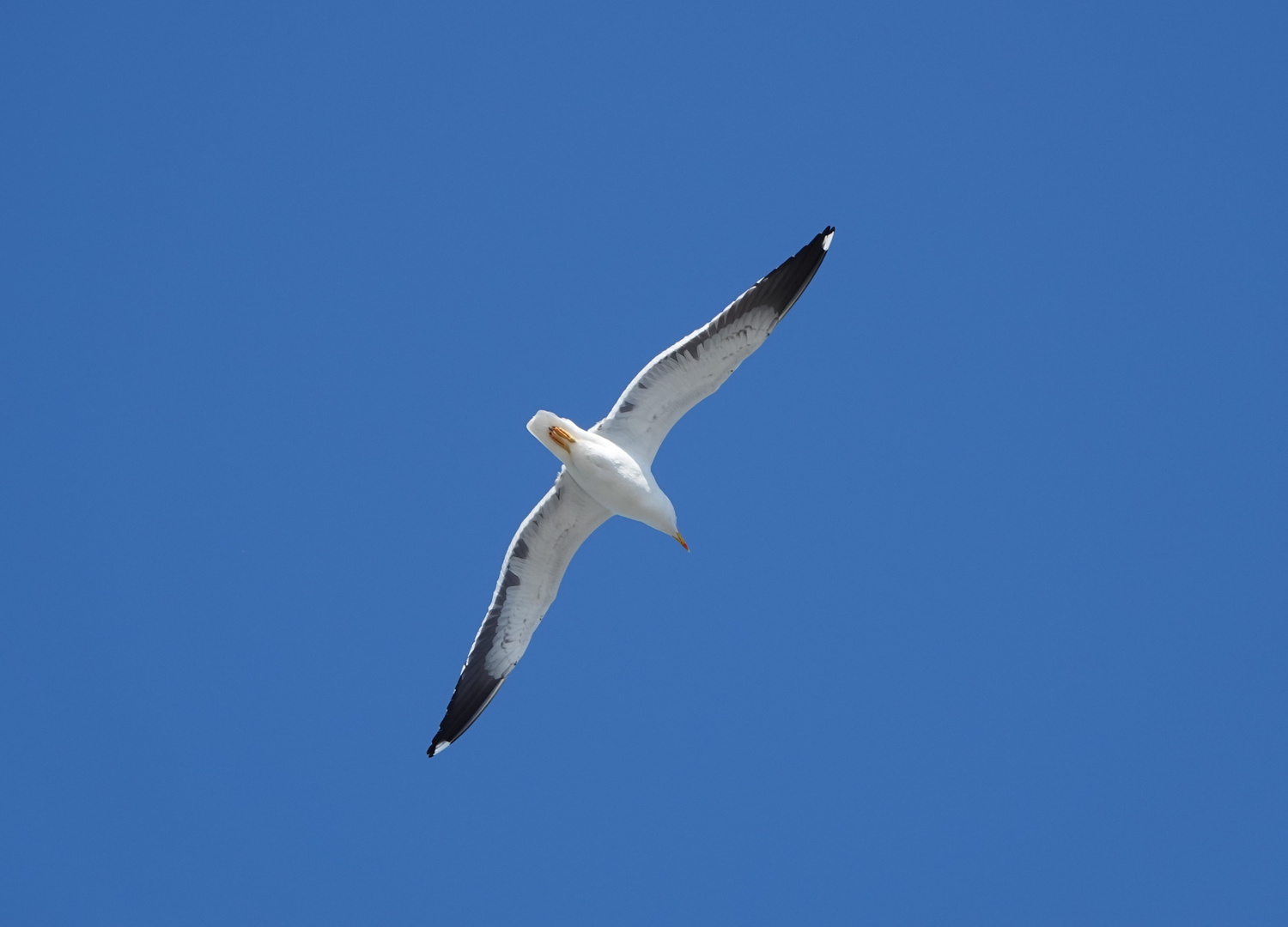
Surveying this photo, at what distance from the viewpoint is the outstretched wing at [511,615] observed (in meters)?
13.5

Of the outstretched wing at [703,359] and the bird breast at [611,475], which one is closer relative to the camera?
the outstretched wing at [703,359]

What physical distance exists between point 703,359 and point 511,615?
147 inches

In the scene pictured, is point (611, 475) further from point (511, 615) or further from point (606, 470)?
point (511, 615)

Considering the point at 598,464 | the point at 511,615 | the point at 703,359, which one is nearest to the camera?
the point at 703,359

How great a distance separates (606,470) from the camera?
1248 centimetres

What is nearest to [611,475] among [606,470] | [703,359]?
[606,470]

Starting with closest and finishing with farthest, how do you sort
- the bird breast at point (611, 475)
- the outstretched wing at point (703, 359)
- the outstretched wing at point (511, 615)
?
1. the outstretched wing at point (703, 359)
2. the bird breast at point (611, 475)
3. the outstretched wing at point (511, 615)

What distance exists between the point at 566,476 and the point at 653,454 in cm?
97

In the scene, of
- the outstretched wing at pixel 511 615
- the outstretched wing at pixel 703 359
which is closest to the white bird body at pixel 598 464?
the outstretched wing at pixel 703 359

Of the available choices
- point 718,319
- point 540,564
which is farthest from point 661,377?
point 540,564

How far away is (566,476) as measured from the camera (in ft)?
43.1

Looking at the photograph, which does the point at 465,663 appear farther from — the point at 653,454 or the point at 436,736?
the point at 653,454

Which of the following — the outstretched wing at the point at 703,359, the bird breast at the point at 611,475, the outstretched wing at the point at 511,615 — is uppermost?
the outstretched wing at the point at 703,359

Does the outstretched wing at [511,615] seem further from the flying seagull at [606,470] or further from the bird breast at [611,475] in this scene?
the bird breast at [611,475]
